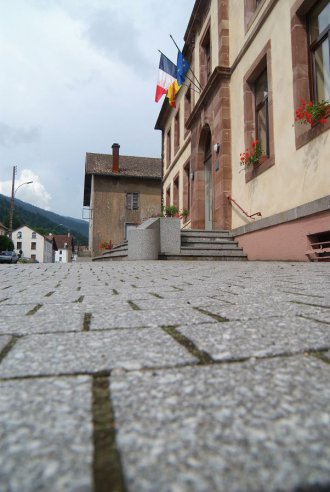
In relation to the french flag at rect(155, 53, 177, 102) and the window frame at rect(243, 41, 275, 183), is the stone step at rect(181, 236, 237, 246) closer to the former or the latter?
the window frame at rect(243, 41, 275, 183)

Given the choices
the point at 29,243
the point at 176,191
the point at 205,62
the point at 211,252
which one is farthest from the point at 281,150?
the point at 29,243

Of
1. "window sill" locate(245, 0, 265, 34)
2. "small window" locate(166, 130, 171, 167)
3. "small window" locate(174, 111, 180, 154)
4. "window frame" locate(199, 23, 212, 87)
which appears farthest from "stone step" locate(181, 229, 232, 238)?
"small window" locate(166, 130, 171, 167)

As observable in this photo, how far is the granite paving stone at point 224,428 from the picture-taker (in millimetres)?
542

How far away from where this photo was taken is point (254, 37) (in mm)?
9312

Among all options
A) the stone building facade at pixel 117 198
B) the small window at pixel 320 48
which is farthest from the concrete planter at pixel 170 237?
the stone building facade at pixel 117 198

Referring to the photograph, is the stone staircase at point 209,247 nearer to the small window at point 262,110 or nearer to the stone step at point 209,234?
the stone step at point 209,234

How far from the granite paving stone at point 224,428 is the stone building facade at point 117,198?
30100mm

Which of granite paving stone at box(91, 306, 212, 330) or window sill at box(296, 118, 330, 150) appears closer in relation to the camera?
granite paving stone at box(91, 306, 212, 330)

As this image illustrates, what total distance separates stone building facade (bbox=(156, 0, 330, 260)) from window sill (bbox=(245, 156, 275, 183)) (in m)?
0.03

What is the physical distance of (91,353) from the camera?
116cm

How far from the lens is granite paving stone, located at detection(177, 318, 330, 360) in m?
1.17

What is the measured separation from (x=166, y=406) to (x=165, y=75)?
15366mm

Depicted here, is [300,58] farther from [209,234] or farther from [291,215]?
[209,234]

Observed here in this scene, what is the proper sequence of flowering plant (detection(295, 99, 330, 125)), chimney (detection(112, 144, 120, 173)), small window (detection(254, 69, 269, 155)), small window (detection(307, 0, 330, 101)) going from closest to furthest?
flowering plant (detection(295, 99, 330, 125)) < small window (detection(307, 0, 330, 101)) < small window (detection(254, 69, 269, 155)) < chimney (detection(112, 144, 120, 173))
